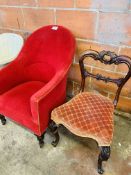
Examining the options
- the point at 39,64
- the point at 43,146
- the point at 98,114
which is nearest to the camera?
the point at 98,114

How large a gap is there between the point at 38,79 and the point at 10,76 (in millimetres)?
296

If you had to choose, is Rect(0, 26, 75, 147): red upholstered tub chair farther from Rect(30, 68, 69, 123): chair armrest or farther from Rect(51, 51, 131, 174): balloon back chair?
Rect(51, 51, 131, 174): balloon back chair

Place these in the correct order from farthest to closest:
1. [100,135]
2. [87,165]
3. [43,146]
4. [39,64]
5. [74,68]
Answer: [74,68], [39,64], [43,146], [87,165], [100,135]

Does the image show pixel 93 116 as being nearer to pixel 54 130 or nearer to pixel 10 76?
pixel 54 130

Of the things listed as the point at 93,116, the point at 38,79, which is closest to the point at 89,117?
the point at 93,116

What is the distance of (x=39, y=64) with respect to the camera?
1.70 metres

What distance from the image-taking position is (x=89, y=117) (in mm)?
1281

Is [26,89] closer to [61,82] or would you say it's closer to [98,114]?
[61,82]

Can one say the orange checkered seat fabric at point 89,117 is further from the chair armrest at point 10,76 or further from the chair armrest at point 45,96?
the chair armrest at point 10,76

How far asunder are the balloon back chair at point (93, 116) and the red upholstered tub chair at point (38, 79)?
0.13 meters

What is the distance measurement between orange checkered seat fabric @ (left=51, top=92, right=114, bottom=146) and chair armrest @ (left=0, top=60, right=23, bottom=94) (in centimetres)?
54

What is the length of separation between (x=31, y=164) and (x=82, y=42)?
1.18 meters

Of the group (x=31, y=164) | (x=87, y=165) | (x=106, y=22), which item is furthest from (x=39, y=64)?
(x=87, y=165)

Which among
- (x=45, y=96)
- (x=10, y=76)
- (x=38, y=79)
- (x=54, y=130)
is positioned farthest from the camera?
(x=38, y=79)
